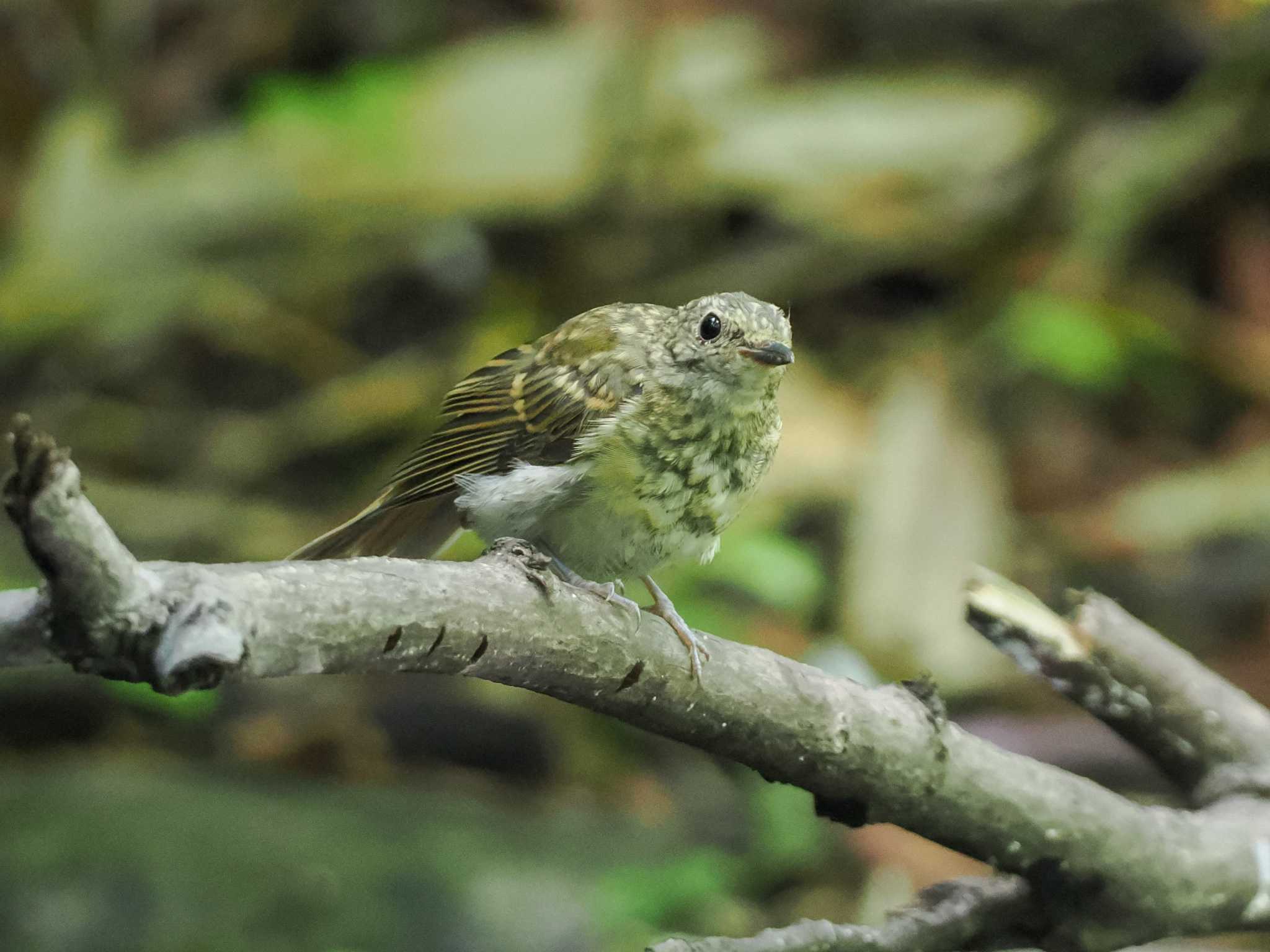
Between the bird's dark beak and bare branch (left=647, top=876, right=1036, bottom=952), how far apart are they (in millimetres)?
834

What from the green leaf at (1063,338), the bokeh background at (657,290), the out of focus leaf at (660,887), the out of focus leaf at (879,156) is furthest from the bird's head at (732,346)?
the out of focus leaf at (879,156)

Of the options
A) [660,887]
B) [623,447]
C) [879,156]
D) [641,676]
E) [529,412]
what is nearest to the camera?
[641,676]

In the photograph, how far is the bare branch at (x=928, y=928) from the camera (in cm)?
185

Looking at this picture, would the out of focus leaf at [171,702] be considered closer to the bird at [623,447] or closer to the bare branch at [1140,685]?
the bird at [623,447]

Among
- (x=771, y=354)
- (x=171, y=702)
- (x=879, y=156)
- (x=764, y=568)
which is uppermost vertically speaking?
(x=879, y=156)

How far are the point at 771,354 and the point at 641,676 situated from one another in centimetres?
61

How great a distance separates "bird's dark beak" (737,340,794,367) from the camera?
2242 millimetres

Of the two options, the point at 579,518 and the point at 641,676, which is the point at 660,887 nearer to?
the point at 579,518

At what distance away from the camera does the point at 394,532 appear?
2.75 m

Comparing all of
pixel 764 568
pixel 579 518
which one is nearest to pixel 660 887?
pixel 764 568

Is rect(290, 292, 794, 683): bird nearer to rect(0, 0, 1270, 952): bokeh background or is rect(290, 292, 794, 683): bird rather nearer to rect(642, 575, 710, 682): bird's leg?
rect(642, 575, 710, 682): bird's leg

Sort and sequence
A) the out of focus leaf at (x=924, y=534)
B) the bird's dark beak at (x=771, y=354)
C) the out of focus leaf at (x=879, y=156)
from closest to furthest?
the bird's dark beak at (x=771, y=354) → the out of focus leaf at (x=924, y=534) → the out of focus leaf at (x=879, y=156)

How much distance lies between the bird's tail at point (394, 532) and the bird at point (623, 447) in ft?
0.04

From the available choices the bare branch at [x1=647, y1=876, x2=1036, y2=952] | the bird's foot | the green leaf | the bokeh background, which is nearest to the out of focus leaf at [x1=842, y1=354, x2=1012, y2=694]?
the bokeh background
